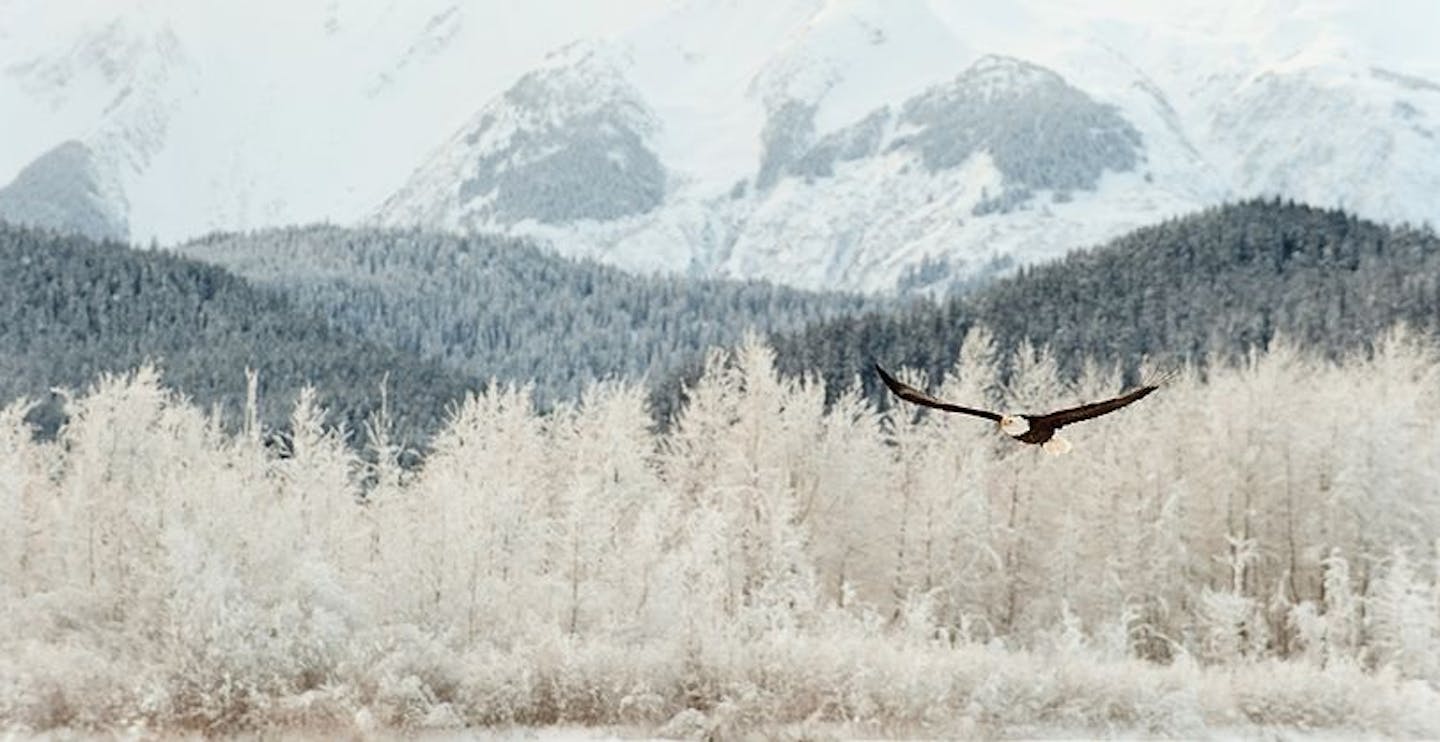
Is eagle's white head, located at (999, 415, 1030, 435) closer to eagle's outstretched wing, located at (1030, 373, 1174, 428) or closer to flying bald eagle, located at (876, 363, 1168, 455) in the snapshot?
flying bald eagle, located at (876, 363, 1168, 455)

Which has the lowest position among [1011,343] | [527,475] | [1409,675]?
[1409,675]

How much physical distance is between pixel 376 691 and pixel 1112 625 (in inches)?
876

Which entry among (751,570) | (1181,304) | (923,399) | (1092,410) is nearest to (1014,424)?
(1092,410)

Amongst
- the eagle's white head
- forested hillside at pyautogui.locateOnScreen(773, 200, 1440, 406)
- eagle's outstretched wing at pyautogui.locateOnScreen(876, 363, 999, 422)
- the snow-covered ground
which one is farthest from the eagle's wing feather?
forested hillside at pyautogui.locateOnScreen(773, 200, 1440, 406)

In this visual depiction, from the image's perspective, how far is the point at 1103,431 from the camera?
62438 mm

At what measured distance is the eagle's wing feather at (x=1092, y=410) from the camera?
12.1 meters

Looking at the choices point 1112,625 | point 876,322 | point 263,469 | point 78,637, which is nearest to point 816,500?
point 1112,625

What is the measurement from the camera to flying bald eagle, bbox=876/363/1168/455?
12055 mm

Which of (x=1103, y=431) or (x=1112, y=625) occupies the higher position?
(x=1103, y=431)

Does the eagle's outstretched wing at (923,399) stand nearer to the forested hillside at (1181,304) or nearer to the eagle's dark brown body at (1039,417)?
the eagle's dark brown body at (1039,417)

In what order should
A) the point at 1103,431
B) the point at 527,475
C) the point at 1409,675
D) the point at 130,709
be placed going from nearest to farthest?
1. the point at 130,709
2. the point at 1409,675
3. the point at 527,475
4. the point at 1103,431

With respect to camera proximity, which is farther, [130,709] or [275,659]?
[275,659]

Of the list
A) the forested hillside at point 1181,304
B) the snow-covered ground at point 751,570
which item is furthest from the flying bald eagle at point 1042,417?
the forested hillside at point 1181,304

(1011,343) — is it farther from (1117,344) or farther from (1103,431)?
(1103,431)
